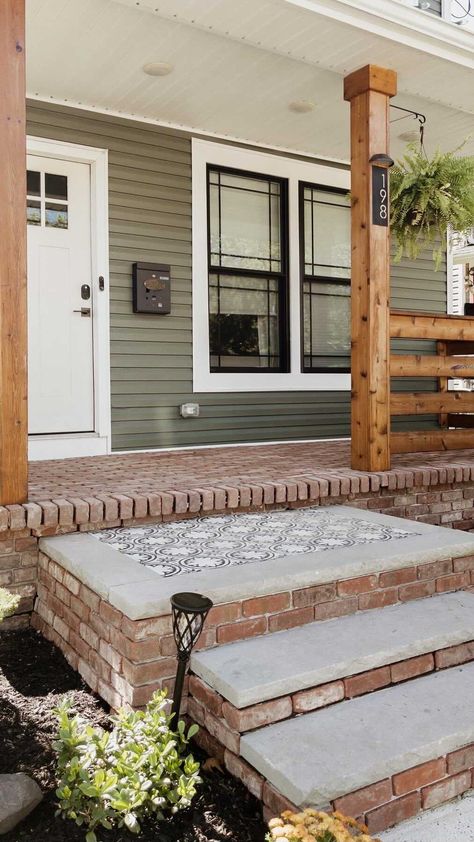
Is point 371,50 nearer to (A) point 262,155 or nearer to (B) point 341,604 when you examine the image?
(A) point 262,155

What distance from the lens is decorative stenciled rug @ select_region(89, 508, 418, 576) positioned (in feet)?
7.97

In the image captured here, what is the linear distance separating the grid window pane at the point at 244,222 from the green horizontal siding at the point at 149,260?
30cm

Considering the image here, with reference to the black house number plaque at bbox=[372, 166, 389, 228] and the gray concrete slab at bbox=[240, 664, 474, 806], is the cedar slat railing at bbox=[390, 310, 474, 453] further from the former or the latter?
the gray concrete slab at bbox=[240, 664, 474, 806]

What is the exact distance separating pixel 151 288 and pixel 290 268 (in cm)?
131

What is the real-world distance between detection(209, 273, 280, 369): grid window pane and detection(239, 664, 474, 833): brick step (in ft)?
12.4

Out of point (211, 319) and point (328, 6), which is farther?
point (211, 319)

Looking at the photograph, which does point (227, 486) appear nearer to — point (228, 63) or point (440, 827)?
point (440, 827)

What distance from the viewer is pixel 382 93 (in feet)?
12.4

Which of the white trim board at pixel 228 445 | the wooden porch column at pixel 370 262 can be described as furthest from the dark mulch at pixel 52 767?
the white trim board at pixel 228 445

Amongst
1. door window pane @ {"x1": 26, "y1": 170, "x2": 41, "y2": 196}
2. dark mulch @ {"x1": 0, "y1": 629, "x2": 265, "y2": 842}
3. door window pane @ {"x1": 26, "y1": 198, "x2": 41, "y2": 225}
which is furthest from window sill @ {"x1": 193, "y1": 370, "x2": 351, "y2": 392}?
dark mulch @ {"x1": 0, "y1": 629, "x2": 265, "y2": 842}

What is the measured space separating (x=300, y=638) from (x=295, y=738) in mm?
420

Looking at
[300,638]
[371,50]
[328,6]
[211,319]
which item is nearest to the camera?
[300,638]

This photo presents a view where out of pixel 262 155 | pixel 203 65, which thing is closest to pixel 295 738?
pixel 203 65

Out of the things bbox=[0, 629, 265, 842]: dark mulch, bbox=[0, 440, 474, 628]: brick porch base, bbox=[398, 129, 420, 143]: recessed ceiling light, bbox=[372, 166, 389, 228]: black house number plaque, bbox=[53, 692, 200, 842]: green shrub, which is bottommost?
bbox=[0, 629, 265, 842]: dark mulch
